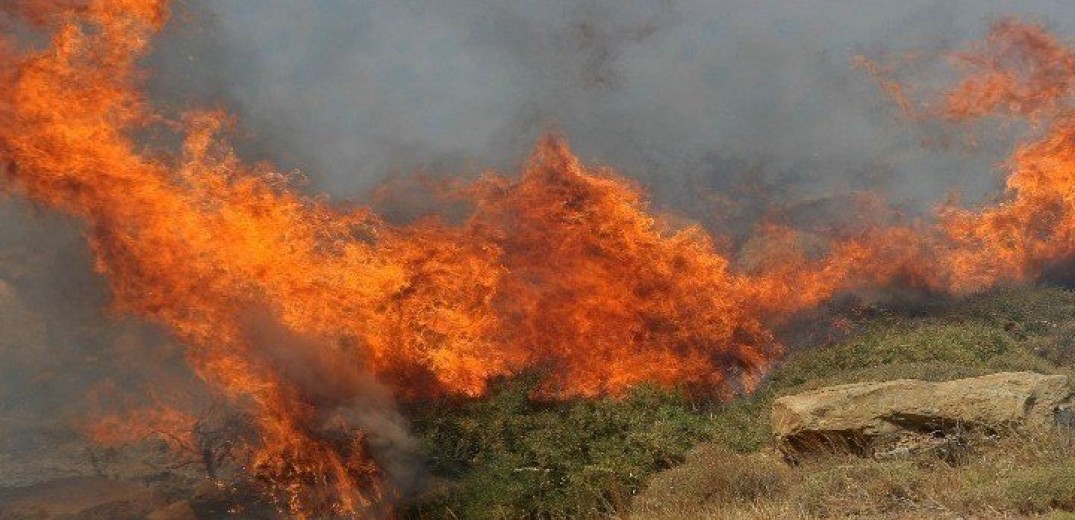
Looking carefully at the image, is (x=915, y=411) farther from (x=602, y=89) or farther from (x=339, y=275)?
(x=602, y=89)

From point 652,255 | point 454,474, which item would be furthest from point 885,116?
point 454,474

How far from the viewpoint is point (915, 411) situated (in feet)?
30.7

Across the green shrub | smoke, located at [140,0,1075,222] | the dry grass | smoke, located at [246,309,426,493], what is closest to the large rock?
the dry grass

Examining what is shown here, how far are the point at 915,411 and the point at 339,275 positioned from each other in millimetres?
9348

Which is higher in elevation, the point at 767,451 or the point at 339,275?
the point at 339,275

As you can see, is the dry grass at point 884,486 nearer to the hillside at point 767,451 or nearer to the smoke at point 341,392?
the hillside at point 767,451

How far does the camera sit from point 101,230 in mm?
13000

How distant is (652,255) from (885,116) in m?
10.6

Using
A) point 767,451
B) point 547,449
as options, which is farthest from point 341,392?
point 767,451

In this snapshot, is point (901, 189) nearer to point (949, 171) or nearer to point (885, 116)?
point (949, 171)

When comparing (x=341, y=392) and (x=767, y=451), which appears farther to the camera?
(x=341, y=392)

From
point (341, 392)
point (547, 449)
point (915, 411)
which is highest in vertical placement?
point (341, 392)

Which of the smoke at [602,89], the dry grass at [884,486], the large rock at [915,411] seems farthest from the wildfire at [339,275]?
the dry grass at [884,486]

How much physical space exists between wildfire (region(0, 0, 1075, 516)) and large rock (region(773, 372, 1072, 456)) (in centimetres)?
380
